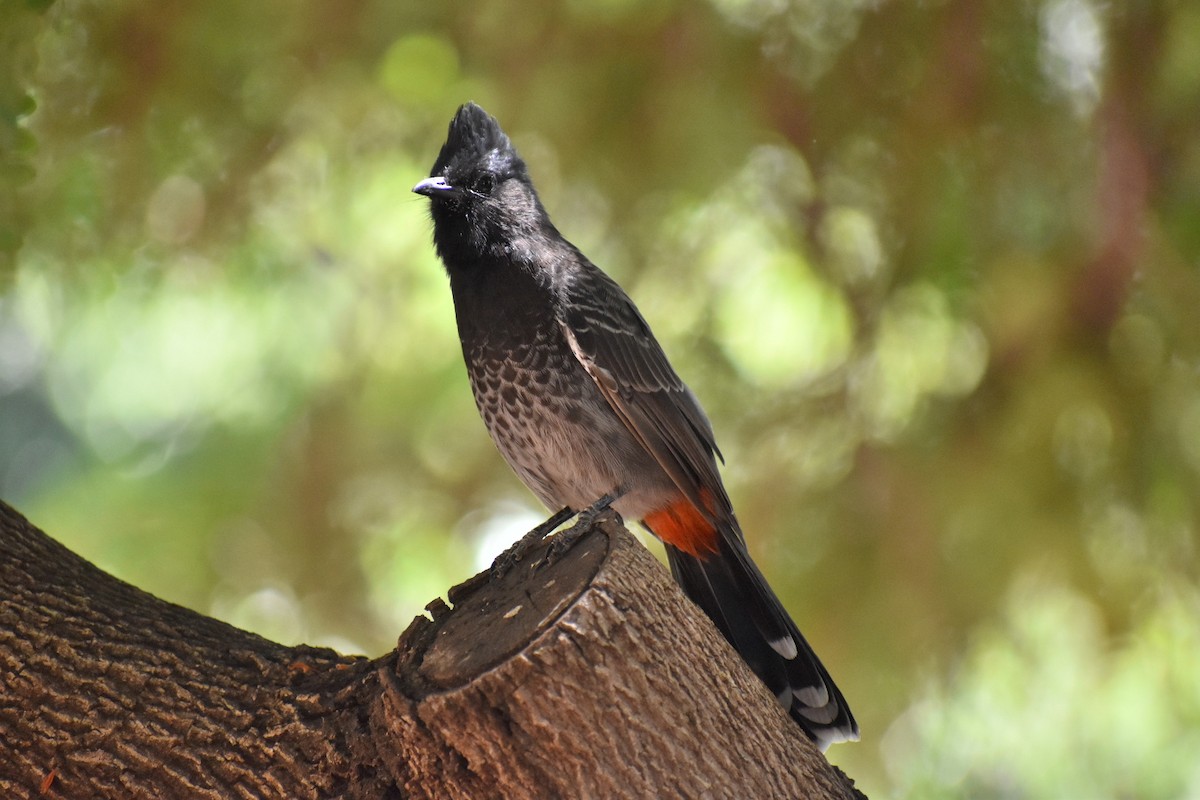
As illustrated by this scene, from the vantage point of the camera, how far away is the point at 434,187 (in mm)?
3287

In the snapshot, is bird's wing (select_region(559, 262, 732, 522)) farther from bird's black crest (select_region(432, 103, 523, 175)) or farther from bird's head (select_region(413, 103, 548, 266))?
bird's black crest (select_region(432, 103, 523, 175))

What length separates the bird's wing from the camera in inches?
123

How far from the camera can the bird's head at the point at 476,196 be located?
132 inches

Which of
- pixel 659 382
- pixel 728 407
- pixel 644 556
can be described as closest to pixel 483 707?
pixel 644 556

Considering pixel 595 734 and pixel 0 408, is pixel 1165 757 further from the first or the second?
pixel 0 408

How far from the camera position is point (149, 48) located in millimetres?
3844

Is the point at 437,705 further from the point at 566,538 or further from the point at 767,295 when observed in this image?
the point at 767,295

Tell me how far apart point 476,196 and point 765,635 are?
151cm

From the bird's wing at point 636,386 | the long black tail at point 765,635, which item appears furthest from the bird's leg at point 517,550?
the long black tail at point 765,635

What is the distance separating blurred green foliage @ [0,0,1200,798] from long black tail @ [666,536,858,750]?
97cm

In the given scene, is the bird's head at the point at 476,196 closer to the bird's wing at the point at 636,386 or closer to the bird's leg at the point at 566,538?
the bird's wing at the point at 636,386

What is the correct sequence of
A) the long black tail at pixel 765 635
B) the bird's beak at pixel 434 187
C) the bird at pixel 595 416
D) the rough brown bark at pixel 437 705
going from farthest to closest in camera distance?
the bird's beak at pixel 434 187 → the bird at pixel 595 416 → the long black tail at pixel 765 635 → the rough brown bark at pixel 437 705

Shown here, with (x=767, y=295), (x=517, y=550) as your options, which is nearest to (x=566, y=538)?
(x=517, y=550)

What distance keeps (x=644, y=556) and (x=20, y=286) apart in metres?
2.86
